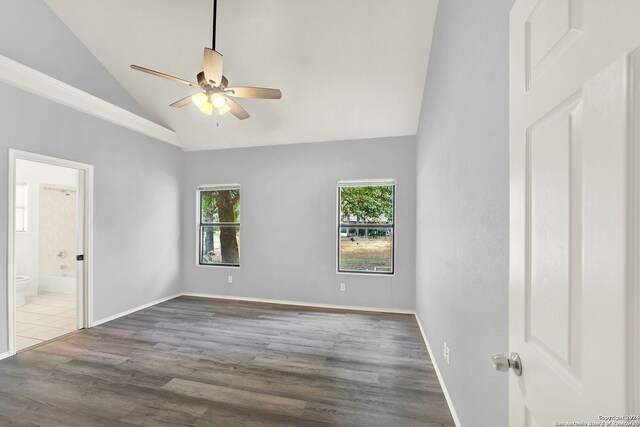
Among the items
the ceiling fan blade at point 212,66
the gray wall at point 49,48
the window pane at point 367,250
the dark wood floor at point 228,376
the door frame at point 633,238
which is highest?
the gray wall at point 49,48

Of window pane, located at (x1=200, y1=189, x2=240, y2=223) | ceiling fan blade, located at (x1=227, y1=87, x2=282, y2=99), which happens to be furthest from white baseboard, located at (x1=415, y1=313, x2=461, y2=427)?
window pane, located at (x1=200, y1=189, x2=240, y2=223)

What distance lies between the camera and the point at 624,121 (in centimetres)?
43

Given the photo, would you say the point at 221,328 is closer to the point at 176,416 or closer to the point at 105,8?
the point at 176,416

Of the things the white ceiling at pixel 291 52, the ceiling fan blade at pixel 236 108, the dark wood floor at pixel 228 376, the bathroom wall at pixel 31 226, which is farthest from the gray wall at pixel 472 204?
the bathroom wall at pixel 31 226

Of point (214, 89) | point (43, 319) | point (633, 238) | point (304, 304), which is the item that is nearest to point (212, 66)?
point (214, 89)

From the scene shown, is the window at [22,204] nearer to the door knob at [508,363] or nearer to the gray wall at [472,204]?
the gray wall at [472,204]

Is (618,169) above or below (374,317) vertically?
above

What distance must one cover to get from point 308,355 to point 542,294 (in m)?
2.52

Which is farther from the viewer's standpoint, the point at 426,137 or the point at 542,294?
the point at 426,137

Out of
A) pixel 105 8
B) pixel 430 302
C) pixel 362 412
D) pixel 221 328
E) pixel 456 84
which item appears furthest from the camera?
pixel 221 328

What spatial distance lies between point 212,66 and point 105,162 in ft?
8.28

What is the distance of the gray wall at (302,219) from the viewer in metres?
4.13

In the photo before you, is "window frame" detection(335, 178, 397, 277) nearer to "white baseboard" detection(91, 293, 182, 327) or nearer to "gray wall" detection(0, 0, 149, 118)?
"white baseboard" detection(91, 293, 182, 327)

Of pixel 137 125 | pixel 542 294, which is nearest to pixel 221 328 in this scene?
pixel 137 125
